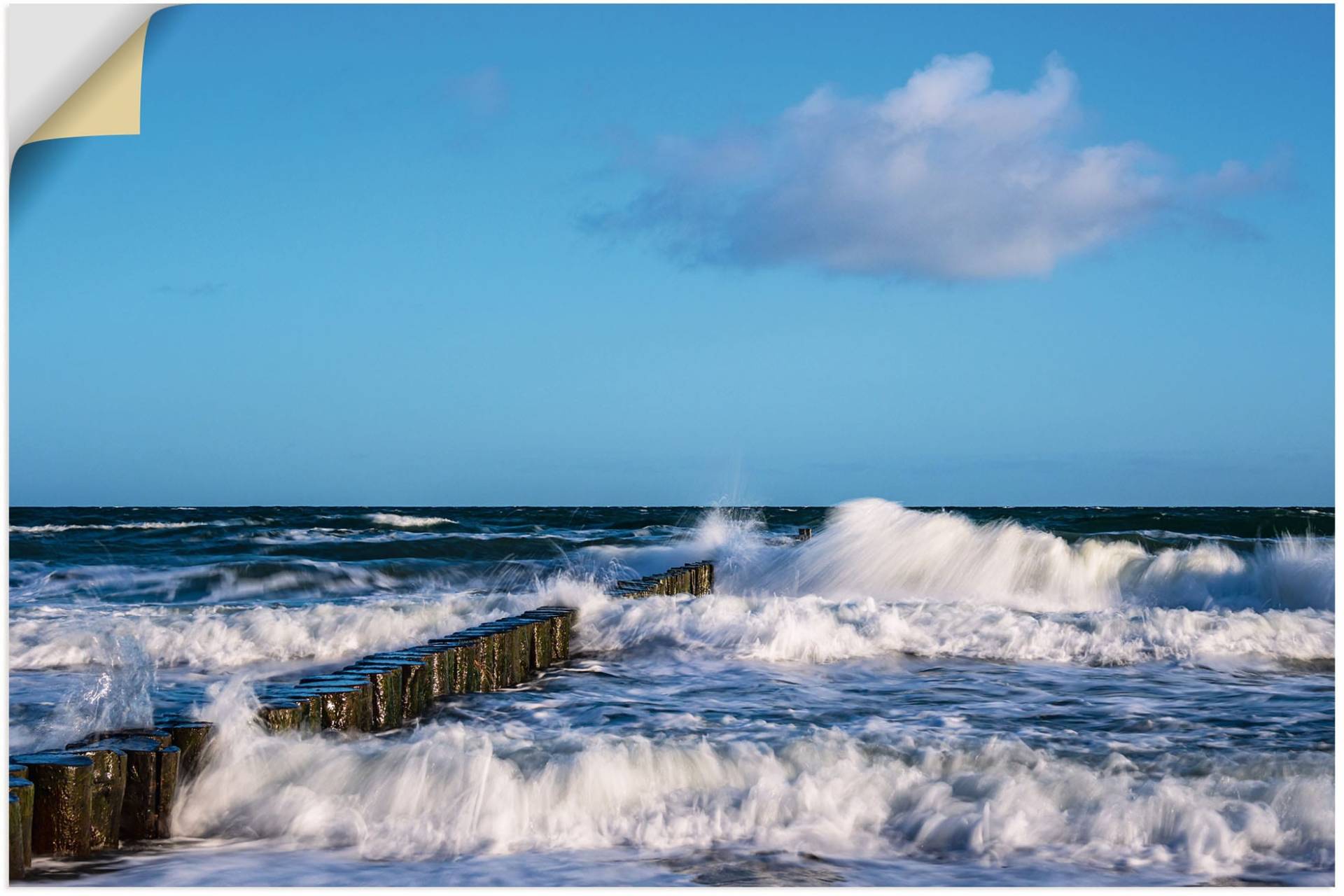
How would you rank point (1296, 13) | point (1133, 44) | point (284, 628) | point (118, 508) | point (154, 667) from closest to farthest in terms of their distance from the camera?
point (1296, 13)
point (1133, 44)
point (154, 667)
point (284, 628)
point (118, 508)

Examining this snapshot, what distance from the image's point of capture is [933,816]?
11.1 ft

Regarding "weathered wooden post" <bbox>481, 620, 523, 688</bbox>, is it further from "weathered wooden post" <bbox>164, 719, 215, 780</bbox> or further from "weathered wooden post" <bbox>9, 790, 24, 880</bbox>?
"weathered wooden post" <bbox>9, 790, 24, 880</bbox>

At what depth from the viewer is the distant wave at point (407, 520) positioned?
25519mm

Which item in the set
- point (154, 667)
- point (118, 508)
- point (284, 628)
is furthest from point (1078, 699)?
point (118, 508)

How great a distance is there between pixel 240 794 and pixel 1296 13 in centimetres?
468

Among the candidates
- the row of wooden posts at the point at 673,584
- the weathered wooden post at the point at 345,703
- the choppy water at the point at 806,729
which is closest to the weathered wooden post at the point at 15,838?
the choppy water at the point at 806,729

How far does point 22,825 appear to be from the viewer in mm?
2842

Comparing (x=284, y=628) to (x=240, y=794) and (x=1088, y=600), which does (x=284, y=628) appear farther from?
(x=1088, y=600)

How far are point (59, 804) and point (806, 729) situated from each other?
270 cm

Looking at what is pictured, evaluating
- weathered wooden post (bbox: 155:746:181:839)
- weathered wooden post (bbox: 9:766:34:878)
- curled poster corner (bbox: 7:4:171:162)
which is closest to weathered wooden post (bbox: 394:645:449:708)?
weathered wooden post (bbox: 155:746:181:839)

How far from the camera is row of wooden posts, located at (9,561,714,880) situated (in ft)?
10.0

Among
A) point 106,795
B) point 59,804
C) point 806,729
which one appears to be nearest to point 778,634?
point 806,729

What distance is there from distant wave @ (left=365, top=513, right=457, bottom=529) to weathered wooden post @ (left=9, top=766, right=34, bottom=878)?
73.0 feet

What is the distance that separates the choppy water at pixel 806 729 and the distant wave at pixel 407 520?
13881mm
